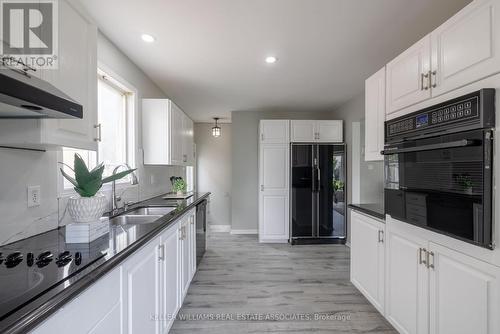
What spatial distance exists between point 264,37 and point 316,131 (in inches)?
101

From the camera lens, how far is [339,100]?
14.6 feet

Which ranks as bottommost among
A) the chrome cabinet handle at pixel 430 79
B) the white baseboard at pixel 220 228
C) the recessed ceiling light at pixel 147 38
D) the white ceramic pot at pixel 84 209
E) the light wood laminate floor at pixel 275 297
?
the white baseboard at pixel 220 228

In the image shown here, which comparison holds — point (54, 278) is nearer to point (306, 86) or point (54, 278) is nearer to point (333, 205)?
point (306, 86)

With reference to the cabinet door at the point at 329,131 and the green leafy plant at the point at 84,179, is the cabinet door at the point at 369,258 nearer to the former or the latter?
the green leafy plant at the point at 84,179

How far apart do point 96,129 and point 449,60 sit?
2136 millimetres

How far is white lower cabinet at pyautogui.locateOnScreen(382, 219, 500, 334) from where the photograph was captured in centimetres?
118

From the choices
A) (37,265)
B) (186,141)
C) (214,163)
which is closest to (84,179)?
(37,265)

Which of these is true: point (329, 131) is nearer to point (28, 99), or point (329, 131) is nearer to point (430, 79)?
point (430, 79)

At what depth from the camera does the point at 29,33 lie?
116 cm

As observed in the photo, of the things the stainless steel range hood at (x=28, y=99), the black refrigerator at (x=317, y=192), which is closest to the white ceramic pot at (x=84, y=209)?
the stainless steel range hood at (x=28, y=99)

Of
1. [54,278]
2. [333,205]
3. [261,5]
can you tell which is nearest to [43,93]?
[54,278]

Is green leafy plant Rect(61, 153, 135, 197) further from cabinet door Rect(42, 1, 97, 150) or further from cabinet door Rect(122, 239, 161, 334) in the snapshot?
cabinet door Rect(122, 239, 161, 334)

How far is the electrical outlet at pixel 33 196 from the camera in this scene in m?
1.45

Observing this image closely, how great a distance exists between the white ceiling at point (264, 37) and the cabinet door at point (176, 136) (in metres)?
0.43
